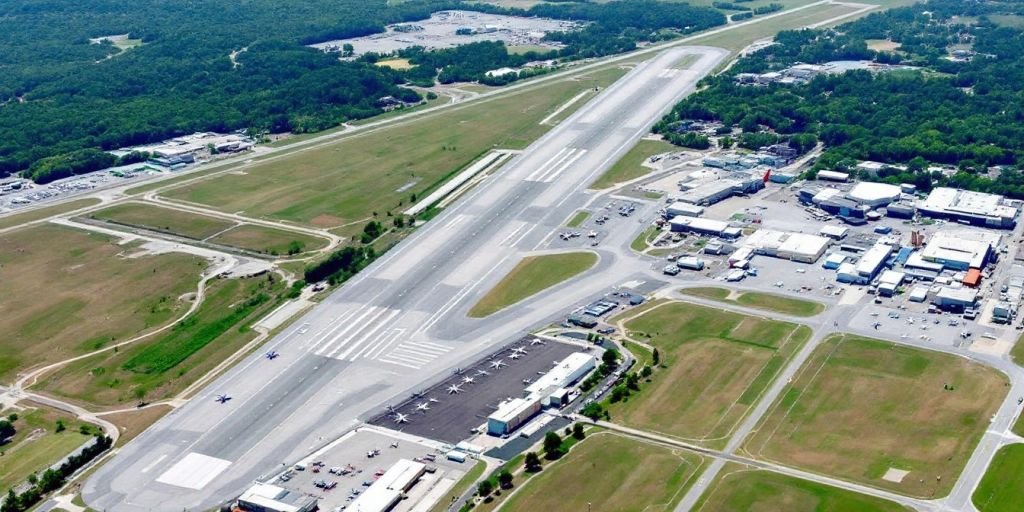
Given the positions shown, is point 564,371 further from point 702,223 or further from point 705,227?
point 702,223

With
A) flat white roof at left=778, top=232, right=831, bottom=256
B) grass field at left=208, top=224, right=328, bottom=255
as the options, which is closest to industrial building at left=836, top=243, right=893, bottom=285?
flat white roof at left=778, top=232, right=831, bottom=256

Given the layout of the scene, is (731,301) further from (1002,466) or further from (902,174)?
(902,174)

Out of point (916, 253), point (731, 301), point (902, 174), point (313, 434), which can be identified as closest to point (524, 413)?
point (313, 434)

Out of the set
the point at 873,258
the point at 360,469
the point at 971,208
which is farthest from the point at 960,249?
the point at 360,469

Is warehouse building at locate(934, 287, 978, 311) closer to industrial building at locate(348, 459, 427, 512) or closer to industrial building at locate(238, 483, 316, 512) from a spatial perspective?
industrial building at locate(348, 459, 427, 512)

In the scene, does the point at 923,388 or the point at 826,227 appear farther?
the point at 826,227
